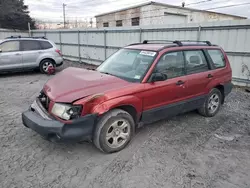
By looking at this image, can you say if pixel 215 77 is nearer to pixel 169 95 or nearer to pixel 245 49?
pixel 169 95

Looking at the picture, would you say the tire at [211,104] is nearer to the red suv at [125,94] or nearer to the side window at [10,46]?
the red suv at [125,94]

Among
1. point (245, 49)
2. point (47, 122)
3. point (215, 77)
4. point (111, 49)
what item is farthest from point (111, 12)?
point (47, 122)

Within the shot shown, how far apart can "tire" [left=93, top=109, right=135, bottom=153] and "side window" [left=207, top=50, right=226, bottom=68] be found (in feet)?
8.61

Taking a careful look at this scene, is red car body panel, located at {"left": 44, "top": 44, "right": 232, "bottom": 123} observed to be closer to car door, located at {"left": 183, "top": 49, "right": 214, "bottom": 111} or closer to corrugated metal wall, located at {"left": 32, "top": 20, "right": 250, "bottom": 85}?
car door, located at {"left": 183, "top": 49, "right": 214, "bottom": 111}

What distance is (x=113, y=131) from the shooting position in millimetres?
3303

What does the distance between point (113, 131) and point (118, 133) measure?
11 cm

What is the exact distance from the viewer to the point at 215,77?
15.4 feet

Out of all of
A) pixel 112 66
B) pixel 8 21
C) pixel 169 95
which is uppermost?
pixel 8 21

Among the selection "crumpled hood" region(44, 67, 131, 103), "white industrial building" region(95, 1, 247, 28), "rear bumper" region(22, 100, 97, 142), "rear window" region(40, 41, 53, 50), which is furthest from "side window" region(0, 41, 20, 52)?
"white industrial building" region(95, 1, 247, 28)

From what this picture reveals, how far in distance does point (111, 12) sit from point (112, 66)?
2180 centimetres

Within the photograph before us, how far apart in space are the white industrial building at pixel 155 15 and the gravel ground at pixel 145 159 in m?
17.2

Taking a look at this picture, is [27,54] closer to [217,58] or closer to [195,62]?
[195,62]

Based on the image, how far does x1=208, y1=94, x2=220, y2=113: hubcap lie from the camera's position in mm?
4887

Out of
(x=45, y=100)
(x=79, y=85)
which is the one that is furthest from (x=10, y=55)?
(x=79, y=85)
